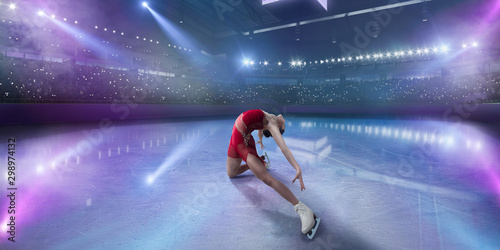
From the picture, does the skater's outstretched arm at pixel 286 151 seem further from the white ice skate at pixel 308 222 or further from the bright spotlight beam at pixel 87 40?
the bright spotlight beam at pixel 87 40

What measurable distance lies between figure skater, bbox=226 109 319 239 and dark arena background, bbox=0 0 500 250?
158 mm

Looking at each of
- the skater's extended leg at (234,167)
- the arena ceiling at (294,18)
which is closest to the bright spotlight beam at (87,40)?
the arena ceiling at (294,18)

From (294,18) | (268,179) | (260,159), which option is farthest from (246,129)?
(294,18)

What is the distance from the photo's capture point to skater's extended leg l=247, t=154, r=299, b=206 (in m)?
2.00

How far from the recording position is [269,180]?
6.70 feet

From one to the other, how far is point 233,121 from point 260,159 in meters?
11.4

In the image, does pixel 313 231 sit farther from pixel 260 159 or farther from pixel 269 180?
pixel 260 159

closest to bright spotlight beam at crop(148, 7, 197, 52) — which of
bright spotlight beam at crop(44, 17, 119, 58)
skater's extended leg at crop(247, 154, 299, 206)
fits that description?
bright spotlight beam at crop(44, 17, 119, 58)

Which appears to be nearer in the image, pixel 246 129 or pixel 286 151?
pixel 286 151

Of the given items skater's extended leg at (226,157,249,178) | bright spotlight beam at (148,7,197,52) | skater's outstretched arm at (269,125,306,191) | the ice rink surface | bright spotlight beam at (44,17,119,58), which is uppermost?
bright spotlight beam at (148,7,197,52)

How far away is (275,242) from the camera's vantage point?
1.63 metres

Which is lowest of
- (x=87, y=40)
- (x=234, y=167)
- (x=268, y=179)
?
(x=234, y=167)

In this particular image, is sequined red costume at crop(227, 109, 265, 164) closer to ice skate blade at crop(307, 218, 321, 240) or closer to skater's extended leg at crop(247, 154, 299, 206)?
skater's extended leg at crop(247, 154, 299, 206)

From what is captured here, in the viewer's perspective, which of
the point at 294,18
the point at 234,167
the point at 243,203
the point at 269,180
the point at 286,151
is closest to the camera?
the point at 286,151
